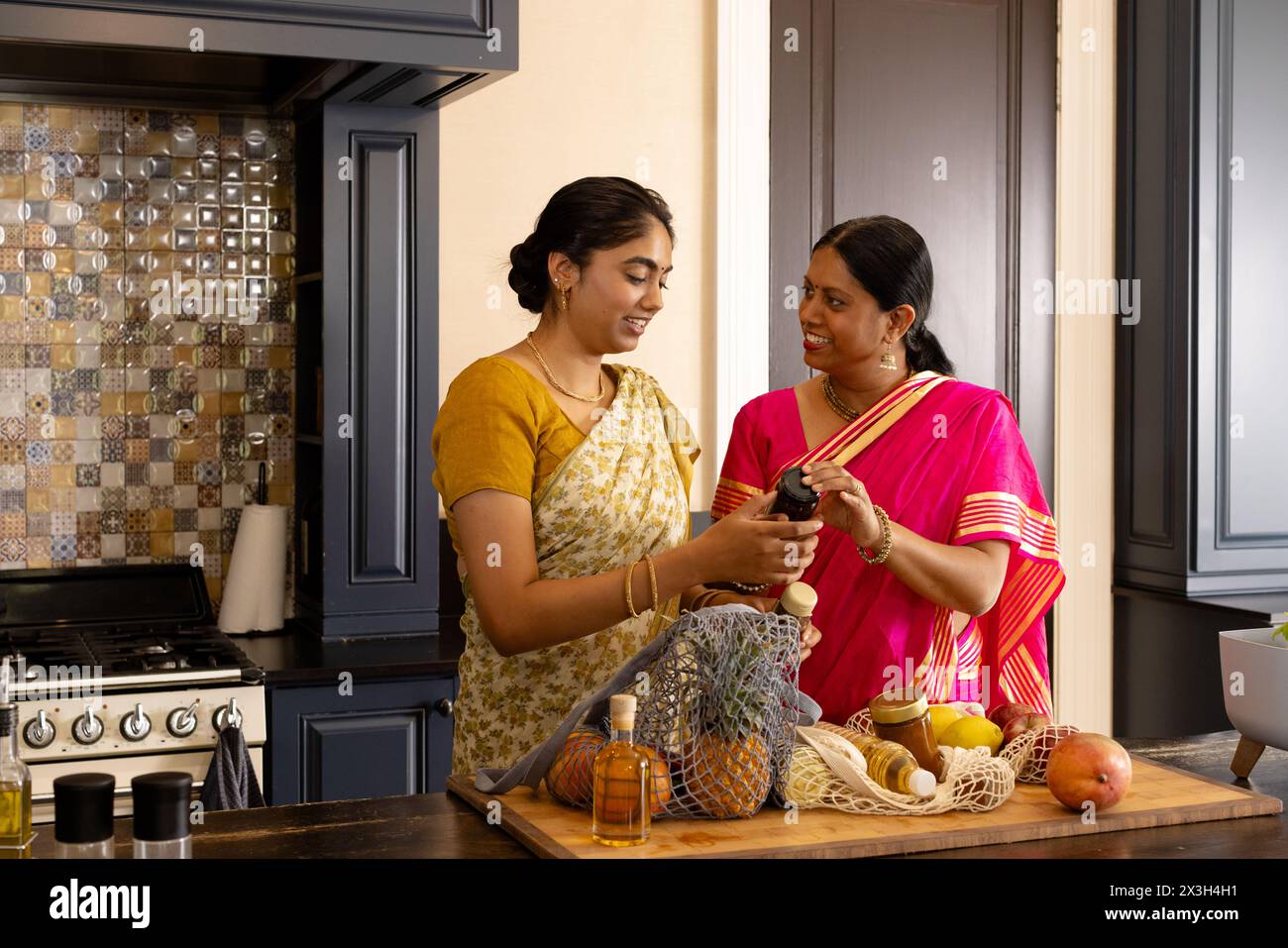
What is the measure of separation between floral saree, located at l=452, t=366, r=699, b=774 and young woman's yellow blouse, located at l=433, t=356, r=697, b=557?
0.03 metres

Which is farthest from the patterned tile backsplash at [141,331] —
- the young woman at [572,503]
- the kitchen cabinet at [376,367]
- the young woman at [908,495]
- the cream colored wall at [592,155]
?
the young woman at [908,495]

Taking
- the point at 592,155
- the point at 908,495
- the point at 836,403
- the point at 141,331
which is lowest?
the point at 908,495

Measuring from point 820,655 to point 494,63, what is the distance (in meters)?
1.31

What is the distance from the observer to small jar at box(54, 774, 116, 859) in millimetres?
1114

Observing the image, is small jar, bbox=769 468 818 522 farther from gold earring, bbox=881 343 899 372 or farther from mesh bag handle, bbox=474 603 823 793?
gold earring, bbox=881 343 899 372

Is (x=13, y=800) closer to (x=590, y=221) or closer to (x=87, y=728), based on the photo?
(x=590, y=221)

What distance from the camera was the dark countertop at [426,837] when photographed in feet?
4.53

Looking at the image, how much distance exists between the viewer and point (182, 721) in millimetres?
2482

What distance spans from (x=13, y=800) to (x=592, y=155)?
2.33 meters

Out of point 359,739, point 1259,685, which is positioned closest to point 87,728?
point 359,739

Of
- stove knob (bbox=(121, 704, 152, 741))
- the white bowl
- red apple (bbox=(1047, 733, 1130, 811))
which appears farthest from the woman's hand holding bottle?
stove knob (bbox=(121, 704, 152, 741))
